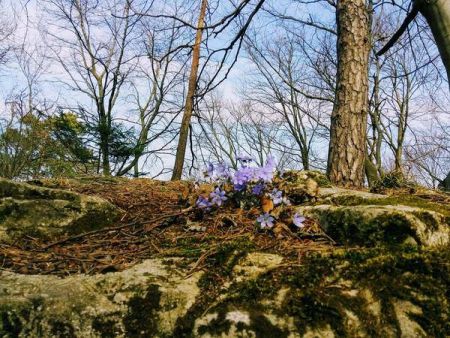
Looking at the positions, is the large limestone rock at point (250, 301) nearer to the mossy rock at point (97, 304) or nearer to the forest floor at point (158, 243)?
the mossy rock at point (97, 304)

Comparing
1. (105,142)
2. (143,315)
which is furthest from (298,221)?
(105,142)

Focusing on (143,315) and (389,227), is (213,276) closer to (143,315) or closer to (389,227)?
(143,315)

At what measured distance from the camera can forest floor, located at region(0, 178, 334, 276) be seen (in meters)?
1.69

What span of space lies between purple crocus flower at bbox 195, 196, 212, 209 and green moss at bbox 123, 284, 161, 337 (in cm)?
103

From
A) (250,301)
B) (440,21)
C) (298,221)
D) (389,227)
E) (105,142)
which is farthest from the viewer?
(105,142)

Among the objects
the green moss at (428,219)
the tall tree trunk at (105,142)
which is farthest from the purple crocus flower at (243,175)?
the tall tree trunk at (105,142)

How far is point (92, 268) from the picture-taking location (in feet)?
5.31

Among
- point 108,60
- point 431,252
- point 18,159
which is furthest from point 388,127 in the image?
point 431,252

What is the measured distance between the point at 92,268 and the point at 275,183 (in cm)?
142

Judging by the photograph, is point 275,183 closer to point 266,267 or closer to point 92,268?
point 266,267

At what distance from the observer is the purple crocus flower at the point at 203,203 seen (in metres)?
2.35

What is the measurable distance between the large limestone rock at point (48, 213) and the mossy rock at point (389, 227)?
161cm

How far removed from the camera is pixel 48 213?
7.99 feet

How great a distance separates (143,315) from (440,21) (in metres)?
3.74
